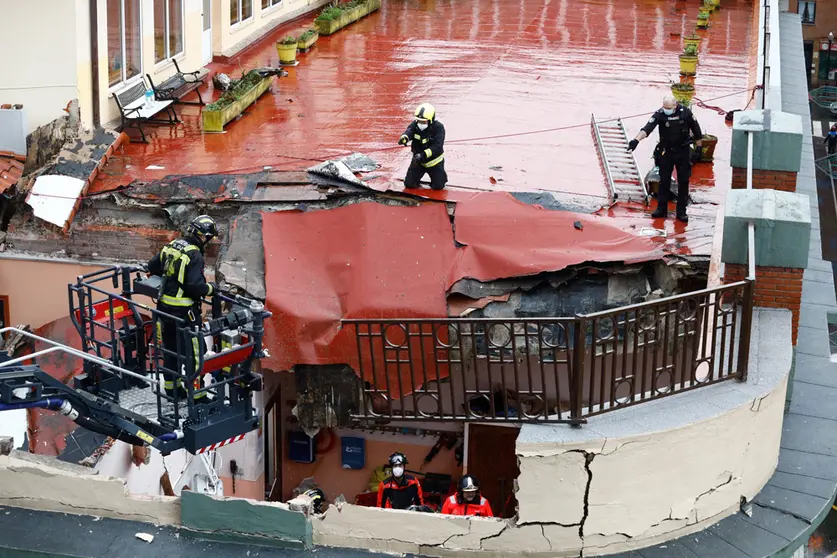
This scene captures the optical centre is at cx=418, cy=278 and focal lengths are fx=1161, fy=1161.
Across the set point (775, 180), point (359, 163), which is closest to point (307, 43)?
point (359, 163)

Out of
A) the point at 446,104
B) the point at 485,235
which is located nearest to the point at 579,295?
the point at 485,235

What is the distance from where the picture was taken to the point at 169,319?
34.9 feet

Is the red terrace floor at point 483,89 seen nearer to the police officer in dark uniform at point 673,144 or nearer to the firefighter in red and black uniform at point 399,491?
the police officer in dark uniform at point 673,144

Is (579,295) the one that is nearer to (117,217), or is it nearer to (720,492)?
(720,492)

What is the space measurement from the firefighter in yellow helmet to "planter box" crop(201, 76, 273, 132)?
4.38 m

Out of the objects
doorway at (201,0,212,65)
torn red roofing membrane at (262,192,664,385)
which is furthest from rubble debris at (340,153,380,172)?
doorway at (201,0,212,65)

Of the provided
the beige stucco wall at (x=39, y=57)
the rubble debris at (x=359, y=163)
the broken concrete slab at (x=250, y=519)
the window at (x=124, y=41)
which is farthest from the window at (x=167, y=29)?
the broken concrete slab at (x=250, y=519)

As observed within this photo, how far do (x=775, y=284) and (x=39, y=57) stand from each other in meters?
10.5

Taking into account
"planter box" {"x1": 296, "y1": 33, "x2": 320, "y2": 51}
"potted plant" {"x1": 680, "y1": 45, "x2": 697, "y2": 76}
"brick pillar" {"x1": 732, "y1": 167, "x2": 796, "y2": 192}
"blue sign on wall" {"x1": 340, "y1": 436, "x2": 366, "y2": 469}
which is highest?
"planter box" {"x1": 296, "y1": 33, "x2": 320, "y2": 51}

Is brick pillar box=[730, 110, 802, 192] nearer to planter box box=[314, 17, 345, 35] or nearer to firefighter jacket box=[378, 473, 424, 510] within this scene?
firefighter jacket box=[378, 473, 424, 510]

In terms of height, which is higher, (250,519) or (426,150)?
(426,150)

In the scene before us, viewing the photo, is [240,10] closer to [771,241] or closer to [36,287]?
[36,287]

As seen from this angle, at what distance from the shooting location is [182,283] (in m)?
10.5

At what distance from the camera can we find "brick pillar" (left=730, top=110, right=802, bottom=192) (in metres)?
12.2
